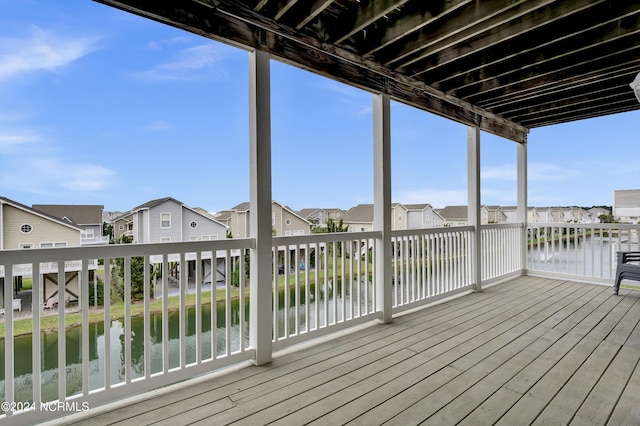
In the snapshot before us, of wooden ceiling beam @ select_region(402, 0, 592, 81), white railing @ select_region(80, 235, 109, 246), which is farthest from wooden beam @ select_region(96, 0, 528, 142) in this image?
white railing @ select_region(80, 235, 109, 246)

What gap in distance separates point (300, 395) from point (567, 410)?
59.3 inches

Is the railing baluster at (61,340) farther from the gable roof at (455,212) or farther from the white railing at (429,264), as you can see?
the gable roof at (455,212)

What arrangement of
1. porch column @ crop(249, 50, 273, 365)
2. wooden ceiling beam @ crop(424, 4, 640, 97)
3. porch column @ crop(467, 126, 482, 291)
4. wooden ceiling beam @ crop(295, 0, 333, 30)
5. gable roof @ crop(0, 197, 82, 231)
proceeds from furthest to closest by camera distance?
porch column @ crop(467, 126, 482, 291)
wooden ceiling beam @ crop(424, 4, 640, 97)
porch column @ crop(249, 50, 273, 365)
wooden ceiling beam @ crop(295, 0, 333, 30)
gable roof @ crop(0, 197, 82, 231)

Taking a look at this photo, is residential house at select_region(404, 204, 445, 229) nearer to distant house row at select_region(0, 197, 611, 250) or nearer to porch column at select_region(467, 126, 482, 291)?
distant house row at select_region(0, 197, 611, 250)

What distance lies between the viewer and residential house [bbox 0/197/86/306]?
5.38 ft

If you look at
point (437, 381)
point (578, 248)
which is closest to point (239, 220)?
point (437, 381)

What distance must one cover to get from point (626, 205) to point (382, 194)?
14.4 ft

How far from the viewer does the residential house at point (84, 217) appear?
1783mm

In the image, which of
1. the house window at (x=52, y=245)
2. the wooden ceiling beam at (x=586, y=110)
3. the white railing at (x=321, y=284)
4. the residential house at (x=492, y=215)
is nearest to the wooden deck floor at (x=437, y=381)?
the white railing at (x=321, y=284)

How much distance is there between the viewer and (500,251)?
512 centimetres

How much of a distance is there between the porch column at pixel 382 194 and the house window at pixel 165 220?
198cm

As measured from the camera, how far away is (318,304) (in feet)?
9.37

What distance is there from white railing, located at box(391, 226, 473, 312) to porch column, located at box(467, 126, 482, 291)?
8 cm

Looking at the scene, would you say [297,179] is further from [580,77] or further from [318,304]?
[580,77]
